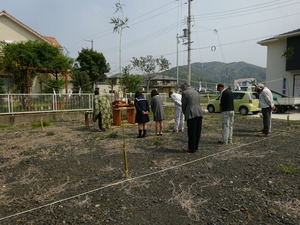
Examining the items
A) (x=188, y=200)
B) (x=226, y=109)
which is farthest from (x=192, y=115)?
(x=188, y=200)

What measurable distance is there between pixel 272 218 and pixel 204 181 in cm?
132

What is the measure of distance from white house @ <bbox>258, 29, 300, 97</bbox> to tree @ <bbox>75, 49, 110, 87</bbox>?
23.4m

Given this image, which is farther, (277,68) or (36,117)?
(277,68)

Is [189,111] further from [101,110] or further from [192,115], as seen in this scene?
[101,110]

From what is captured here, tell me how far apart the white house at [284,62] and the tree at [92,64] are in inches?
921

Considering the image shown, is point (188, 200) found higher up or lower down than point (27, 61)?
lower down

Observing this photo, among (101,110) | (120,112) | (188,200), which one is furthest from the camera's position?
(120,112)

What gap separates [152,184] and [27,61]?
13413 millimetres

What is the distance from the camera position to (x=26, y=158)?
5.75 m

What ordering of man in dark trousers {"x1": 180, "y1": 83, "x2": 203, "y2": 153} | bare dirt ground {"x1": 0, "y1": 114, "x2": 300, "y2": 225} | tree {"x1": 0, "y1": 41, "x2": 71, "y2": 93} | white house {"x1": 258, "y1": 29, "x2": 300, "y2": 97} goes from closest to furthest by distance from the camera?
bare dirt ground {"x1": 0, "y1": 114, "x2": 300, "y2": 225} → man in dark trousers {"x1": 180, "y1": 83, "x2": 203, "y2": 153} → tree {"x1": 0, "y1": 41, "x2": 71, "y2": 93} → white house {"x1": 258, "y1": 29, "x2": 300, "y2": 97}

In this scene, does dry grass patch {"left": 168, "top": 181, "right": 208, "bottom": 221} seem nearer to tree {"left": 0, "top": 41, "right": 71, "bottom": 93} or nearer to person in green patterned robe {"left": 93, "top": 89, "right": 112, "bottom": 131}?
person in green patterned robe {"left": 93, "top": 89, "right": 112, "bottom": 131}

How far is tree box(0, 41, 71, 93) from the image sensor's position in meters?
13.5

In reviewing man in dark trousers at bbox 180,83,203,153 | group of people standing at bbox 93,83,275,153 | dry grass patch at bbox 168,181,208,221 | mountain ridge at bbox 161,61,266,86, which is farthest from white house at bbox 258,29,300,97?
dry grass patch at bbox 168,181,208,221

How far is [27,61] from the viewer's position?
14.3 meters
